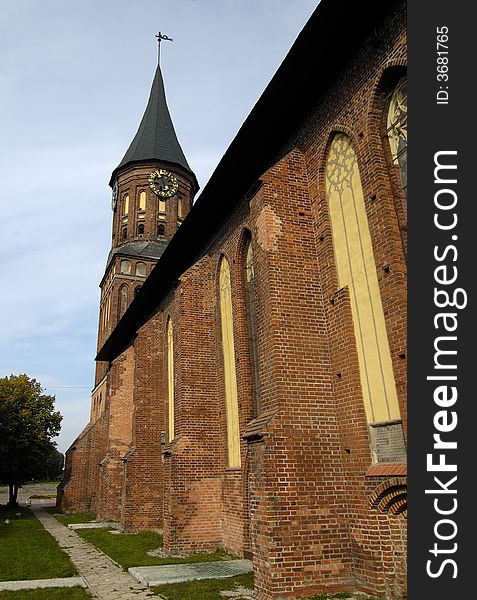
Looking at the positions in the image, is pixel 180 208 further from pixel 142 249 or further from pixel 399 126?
pixel 399 126

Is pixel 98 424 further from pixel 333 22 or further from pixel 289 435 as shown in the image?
pixel 333 22

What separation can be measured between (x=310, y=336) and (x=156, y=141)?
1125 inches

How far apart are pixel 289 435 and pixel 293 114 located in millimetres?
5484

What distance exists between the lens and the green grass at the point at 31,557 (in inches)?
360

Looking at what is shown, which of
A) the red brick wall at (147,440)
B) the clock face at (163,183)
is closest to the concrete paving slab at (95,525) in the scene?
the red brick wall at (147,440)

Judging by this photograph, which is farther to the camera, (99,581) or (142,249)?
(142,249)

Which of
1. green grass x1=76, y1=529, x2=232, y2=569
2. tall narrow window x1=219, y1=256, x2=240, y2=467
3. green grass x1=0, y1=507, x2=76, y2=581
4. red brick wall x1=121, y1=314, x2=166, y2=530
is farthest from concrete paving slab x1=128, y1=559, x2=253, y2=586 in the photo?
red brick wall x1=121, y1=314, x2=166, y2=530

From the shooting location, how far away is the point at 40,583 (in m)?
8.25

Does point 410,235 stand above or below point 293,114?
below

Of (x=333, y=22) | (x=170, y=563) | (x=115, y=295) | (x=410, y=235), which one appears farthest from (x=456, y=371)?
(x=115, y=295)

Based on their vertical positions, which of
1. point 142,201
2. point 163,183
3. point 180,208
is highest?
point 163,183

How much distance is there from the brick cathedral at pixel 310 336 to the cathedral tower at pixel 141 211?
1826 cm

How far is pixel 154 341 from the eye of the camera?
54.7ft

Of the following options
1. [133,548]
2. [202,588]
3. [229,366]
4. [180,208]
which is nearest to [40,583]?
[202,588]
